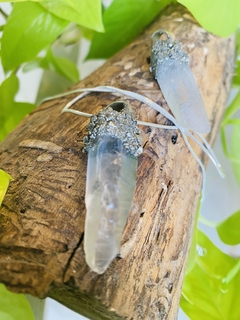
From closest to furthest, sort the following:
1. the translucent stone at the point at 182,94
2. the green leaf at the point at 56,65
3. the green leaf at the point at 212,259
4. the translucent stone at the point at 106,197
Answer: the translucent stone at the point at 106,197
the translucent stone at the point at 182,94
the green leaf at the point at 212,259
the green leaf at the point at 56,65

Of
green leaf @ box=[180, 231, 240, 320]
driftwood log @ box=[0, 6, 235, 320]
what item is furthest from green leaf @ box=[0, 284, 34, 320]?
green leaf @ box=[180, 231, 240, 320]

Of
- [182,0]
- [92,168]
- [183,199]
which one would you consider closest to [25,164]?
[92,168]

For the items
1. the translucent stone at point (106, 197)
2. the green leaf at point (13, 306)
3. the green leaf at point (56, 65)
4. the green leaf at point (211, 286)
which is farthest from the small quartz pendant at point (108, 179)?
the green leaf at point (56, 65)

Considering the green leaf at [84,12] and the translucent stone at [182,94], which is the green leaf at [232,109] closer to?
the translucent stone at [182,94]

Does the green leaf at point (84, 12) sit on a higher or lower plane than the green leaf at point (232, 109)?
higher

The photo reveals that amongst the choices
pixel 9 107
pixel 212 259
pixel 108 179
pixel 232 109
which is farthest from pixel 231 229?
pixel 9 107

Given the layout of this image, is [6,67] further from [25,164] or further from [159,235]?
[159,235]
